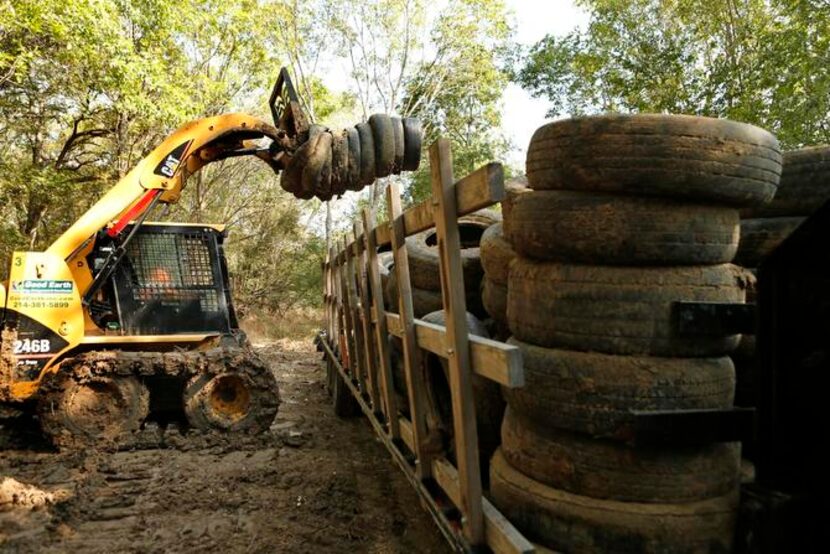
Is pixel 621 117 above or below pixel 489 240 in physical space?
above

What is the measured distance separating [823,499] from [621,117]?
3.98 feet

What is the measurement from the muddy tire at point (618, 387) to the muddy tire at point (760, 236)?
0.69 metres

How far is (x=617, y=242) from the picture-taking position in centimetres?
215

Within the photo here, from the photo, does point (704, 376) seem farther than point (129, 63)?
No

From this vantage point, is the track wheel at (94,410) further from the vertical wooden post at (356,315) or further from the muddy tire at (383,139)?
the muddy tire at (383,139)

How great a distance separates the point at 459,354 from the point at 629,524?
800 mm

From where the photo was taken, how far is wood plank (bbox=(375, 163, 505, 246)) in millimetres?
2129

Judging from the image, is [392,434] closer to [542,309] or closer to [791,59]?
[542,309]

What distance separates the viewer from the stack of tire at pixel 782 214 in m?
2.46

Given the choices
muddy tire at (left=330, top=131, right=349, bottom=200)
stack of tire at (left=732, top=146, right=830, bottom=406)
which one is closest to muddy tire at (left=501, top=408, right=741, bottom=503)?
stack of tire at (left=732, top=146, right=830, bottom=406)

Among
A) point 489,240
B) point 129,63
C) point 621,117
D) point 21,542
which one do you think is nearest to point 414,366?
point 489,240

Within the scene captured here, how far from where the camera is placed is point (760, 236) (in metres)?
2.64

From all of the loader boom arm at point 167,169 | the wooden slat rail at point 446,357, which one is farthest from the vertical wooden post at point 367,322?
the loader boom arm at point 167,169

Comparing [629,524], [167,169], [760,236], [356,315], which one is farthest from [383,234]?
[167,169]
